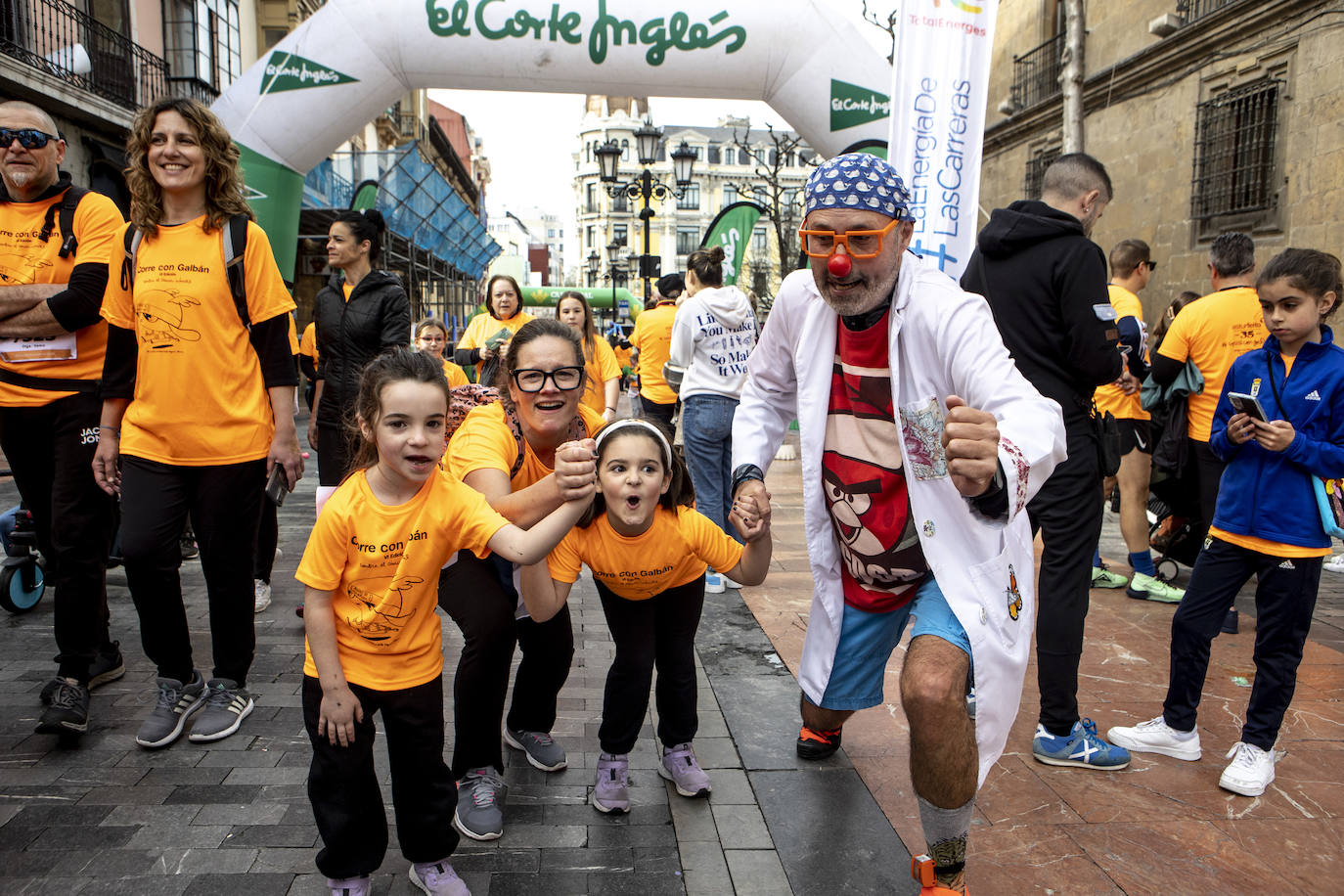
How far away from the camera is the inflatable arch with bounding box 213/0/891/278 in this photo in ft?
26.3

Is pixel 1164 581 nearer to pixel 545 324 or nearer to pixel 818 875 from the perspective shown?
pixel 818 875

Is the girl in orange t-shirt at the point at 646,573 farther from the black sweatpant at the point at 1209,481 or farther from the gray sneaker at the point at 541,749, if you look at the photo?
the black sweatpant at the point at 1209,481

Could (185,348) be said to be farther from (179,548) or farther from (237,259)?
(179,548)

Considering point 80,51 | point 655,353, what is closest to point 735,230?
point 655,353

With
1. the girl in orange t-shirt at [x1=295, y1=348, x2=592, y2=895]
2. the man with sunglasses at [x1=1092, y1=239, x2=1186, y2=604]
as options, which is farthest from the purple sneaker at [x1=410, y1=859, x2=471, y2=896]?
the man with sunglasses at [x1=1092, y1=239, x2=1186, y2=604]

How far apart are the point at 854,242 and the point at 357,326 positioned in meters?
3.19

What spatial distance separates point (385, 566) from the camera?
8.12 ft

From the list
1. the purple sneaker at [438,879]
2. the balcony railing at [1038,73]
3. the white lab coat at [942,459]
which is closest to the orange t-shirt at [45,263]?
the purple sneaker at [438,879]

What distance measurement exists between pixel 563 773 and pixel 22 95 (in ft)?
47.5

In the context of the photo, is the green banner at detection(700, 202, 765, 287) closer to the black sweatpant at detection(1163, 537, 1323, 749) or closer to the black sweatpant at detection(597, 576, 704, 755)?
the black sweatpant at detection(1163, 537, 1323, 749)

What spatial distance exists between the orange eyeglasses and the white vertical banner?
10.8 feet

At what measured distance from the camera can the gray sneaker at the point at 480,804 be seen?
111 inches

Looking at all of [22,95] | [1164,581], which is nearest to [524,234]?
[22,95]

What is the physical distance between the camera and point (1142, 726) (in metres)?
3.54
